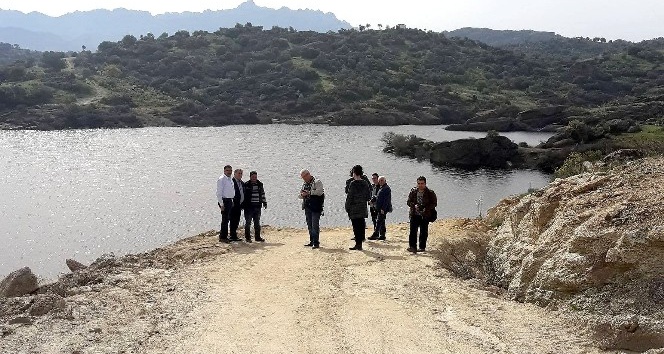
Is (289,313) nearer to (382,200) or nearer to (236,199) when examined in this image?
(236,199)

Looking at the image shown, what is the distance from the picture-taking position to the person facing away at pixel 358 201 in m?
14.0

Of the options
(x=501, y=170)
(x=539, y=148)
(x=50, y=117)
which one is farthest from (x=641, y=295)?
(x=50, y=117)

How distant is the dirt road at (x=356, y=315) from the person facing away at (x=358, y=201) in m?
1.71

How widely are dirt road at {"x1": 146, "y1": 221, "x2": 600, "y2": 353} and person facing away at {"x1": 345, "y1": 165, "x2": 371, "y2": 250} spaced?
171cm

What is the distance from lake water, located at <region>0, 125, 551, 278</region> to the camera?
2575cm

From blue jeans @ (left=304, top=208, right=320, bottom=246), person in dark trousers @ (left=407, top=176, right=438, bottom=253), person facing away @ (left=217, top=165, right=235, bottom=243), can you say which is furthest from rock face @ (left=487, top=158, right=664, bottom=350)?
person facing away @ (left=217, top=165, right=235, bottom=243)

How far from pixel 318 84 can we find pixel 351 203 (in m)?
91.6

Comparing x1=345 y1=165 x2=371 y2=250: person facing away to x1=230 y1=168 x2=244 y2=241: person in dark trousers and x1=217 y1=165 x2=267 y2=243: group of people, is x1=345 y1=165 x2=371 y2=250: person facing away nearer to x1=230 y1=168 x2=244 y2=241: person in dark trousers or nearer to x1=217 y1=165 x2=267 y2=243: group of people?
x1=217 y1=165 x2=267 y2=243: group of people

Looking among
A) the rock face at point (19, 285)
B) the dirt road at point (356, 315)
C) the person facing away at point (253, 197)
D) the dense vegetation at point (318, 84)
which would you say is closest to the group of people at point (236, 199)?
the person facing away at point (253, 197)

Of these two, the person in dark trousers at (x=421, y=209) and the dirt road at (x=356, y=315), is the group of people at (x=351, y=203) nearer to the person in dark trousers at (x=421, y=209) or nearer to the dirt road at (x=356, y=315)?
the person in dark trousers at (x=421, y=209)

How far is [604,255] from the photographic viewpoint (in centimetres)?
854

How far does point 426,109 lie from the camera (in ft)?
305

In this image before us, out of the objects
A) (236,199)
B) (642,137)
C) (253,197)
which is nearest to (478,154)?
(642,137)

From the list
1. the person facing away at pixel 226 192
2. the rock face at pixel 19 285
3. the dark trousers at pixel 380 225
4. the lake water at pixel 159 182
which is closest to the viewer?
the rock face at pixel 19 285
